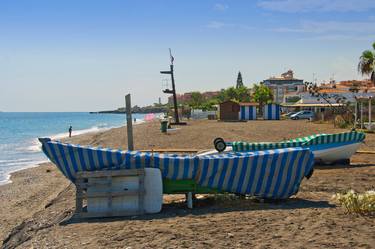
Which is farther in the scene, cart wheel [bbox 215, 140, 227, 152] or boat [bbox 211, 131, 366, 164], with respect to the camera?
boat [bbox 211, 131, 366, 164]

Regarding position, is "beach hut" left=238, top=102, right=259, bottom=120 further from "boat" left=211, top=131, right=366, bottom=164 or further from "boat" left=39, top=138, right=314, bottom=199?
"boat" left=39, top=138, right=314, bottom=199

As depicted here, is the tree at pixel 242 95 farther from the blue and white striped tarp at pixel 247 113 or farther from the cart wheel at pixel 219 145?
the cart wheel at pixel 219 145

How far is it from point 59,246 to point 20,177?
41.4 feet

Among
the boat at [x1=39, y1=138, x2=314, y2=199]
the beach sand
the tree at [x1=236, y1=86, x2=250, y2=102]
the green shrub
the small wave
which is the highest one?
the tree at [x1=236, y1=86, x2=250, y2=102]

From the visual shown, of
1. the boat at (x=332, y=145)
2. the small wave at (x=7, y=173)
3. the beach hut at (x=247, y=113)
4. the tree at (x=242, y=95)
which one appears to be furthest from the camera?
the tree at (x=242, y=95)

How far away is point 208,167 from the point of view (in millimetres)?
9273

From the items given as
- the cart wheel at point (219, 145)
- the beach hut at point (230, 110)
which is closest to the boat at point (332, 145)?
the cart wheel at point (219, 145)

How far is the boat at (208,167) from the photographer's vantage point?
920 centimetres

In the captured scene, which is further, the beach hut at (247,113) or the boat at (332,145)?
the beach hut at (247,113)

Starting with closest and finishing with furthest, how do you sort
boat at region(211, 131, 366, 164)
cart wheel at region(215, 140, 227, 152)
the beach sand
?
1. the beach sand
2. cart wheel at region(215, 140, 227, 152)
3. boat at region(211, 131, 366, 164)

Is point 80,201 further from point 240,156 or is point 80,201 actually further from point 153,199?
point 240,156

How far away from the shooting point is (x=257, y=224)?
25.3ft

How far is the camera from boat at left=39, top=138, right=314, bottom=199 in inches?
362

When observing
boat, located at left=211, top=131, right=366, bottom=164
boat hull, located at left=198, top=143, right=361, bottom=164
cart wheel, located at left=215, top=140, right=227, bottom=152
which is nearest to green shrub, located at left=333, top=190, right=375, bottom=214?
cart wheel, located at left=215, top=140, right=227, bottom=152
